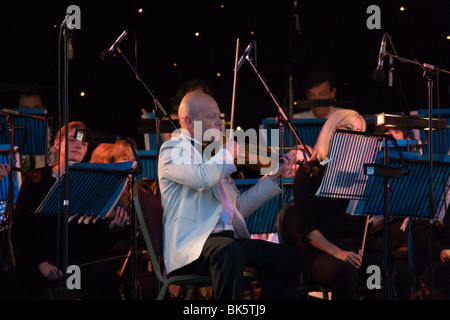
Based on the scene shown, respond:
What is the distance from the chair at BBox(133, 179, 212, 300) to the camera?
266 centimetres

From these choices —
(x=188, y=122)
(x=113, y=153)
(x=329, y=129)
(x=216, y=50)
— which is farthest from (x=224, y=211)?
(x=216, y=50)

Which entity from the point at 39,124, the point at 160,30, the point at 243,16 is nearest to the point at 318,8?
the point at 243,16

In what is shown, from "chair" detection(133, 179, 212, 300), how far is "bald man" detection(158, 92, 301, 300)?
4 cm

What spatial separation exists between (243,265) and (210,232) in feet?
0.77

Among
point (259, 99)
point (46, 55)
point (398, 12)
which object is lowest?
point (259, 99)

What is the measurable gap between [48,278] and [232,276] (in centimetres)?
108

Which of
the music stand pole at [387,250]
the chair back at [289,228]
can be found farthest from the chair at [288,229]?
the music stand pole at [387,250]

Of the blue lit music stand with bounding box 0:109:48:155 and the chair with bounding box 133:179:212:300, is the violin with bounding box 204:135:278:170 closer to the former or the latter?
the chair with bounding box 133:179:212:300

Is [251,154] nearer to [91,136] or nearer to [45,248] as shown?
[91,136]

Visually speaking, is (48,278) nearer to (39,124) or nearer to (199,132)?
(199,132)

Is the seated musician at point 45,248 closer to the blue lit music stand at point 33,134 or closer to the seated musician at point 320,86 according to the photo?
the blue lit music stand at point 33,134

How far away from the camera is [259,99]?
6.12m

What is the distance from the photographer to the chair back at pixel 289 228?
3258 millimetres
